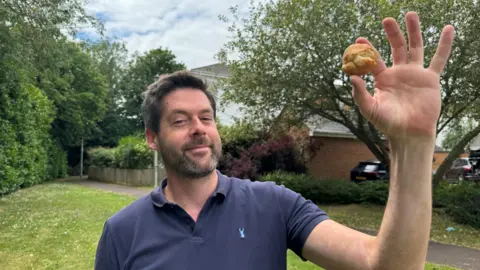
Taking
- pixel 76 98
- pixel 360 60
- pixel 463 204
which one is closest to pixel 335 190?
pixel 463 204

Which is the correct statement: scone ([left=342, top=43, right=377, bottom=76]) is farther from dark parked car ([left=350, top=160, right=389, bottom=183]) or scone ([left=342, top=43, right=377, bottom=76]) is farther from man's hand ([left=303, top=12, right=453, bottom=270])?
dark parked car ([left=350, top=160, right=389, bottom=183])

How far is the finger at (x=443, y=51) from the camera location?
4.80ft

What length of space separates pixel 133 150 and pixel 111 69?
31.7 metres

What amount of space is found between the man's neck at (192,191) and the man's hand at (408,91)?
892 millimetres

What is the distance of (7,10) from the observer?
407 inches

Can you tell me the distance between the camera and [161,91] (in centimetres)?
220

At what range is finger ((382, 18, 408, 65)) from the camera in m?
1.50

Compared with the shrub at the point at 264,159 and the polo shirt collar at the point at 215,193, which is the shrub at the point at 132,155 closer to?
the shrub at the point at 264,159

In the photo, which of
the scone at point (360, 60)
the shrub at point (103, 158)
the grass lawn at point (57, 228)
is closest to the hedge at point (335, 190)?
the grass lawn at point (57, 228)

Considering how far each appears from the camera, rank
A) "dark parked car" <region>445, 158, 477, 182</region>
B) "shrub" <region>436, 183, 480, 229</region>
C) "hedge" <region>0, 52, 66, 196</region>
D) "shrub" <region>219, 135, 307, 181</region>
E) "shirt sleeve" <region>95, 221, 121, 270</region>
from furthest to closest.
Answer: "dark parked car" <region>445, 158, 477, 182</region>
"shrub" <region>219, 135, 307, 181</region>
"hedge" <region>0, 52, 66, 196</region>
"shrub" <region>436, 183, 480, 229</region>
"shirt sleeve" <region>95, 221, 121, 270</region>

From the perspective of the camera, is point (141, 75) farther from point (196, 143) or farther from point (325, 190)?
point (196, 143)

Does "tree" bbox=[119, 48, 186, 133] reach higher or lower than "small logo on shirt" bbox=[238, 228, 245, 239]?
higher

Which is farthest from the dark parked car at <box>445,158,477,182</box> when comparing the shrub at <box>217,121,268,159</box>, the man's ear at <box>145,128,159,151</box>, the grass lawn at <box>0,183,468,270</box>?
the man's ear at <box>145,128,159,151</box>

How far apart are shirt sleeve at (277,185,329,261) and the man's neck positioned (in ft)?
1.15
